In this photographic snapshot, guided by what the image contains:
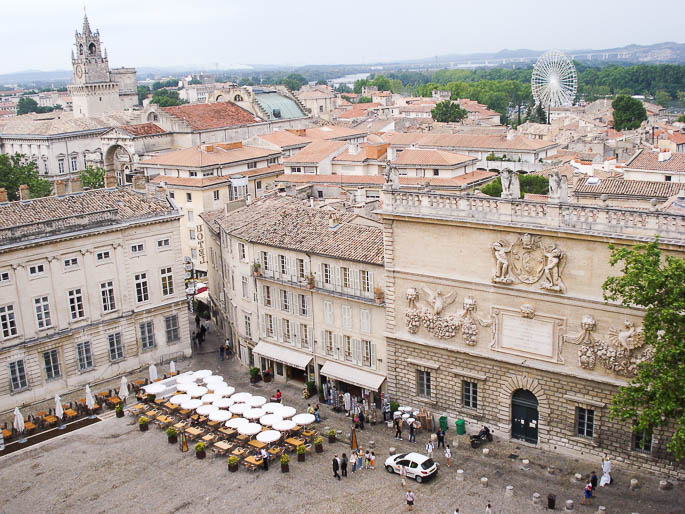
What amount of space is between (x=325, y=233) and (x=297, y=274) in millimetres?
3091

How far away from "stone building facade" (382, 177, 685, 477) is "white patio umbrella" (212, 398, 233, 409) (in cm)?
921

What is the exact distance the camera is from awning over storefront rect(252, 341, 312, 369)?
1847 inches

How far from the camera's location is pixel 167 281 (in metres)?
52.8

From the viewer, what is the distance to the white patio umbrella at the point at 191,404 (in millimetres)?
42516

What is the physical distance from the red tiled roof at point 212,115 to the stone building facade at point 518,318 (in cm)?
6707

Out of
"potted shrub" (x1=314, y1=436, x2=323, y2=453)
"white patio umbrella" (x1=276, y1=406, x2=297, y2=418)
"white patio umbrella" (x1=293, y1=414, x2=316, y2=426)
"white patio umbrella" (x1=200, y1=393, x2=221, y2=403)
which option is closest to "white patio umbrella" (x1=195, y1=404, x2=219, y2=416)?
"white patio umbrella" (x1=200, y1=393, x2=221, y2=403)

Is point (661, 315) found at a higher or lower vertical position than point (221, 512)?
higher

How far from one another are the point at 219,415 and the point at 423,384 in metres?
11.4

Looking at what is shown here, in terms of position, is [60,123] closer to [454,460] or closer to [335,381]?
[335,381]

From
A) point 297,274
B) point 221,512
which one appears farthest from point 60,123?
point 221,512

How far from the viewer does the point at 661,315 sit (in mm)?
28297

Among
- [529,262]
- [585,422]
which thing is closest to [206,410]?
[529,262]

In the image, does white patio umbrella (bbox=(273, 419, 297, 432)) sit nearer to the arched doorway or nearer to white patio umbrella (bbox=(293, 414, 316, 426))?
white patio umbrella (bbox=(293, 414, 316, 426))

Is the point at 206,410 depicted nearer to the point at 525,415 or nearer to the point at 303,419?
the point at 303,419
